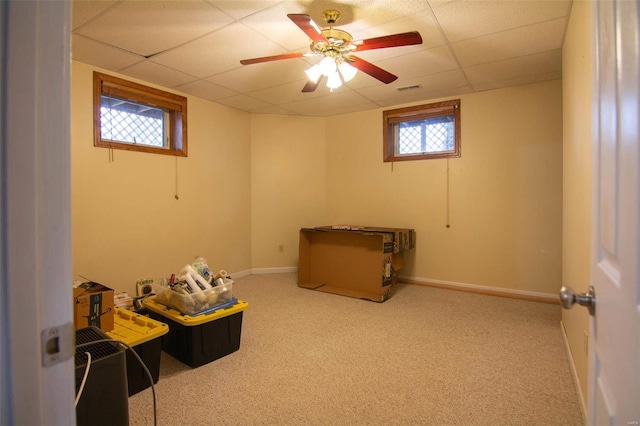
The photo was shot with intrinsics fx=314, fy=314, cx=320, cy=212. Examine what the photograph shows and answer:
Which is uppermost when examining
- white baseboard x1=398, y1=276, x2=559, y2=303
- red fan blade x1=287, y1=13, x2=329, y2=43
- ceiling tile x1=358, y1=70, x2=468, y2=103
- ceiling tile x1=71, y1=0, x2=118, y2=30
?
ceiling tile x1=358, y1=70, x2=468, y2=103

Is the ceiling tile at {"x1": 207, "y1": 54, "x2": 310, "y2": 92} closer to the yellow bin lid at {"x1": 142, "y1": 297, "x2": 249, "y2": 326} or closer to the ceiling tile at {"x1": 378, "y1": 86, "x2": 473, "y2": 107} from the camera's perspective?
the ceiling tile at {"x1": 378, "y1": 86, "x2": 473, "y2": 107}

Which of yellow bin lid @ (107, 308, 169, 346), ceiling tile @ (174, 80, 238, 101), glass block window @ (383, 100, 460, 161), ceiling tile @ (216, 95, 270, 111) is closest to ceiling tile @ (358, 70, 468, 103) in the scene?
glass block window @ (383, 100, 460, 161)

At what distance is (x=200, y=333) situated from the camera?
2.14 metres

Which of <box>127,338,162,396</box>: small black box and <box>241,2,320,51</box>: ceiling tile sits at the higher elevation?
<box>241,2,320,51</box>: ceiling tile

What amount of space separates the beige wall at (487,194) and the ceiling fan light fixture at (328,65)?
2271 mm

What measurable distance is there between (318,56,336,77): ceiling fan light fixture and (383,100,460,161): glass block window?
7.30 ft

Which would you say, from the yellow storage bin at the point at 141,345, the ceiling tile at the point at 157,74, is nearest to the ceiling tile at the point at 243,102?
the ceiling tile at the point at 157,74

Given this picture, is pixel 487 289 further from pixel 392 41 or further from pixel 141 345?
pixel 141 345

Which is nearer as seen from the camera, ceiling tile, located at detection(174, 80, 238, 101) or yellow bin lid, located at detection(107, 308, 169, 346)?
yellow bin lid, located at detection(107, 308, 169, 346)

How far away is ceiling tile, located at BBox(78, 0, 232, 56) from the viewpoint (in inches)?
83.7

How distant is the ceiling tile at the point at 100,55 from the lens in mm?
2613

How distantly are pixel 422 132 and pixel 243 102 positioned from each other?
8.02 ft

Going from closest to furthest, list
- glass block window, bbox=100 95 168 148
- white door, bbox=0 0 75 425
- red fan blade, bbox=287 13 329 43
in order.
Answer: white door, bbox=0 0 75 425 < red fan blade, bbox=287 13 329 43 < glass block window, bbox=100 95 168 148

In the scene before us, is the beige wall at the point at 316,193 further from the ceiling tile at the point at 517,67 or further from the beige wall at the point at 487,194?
the ceiling tile at the point at 517,67
